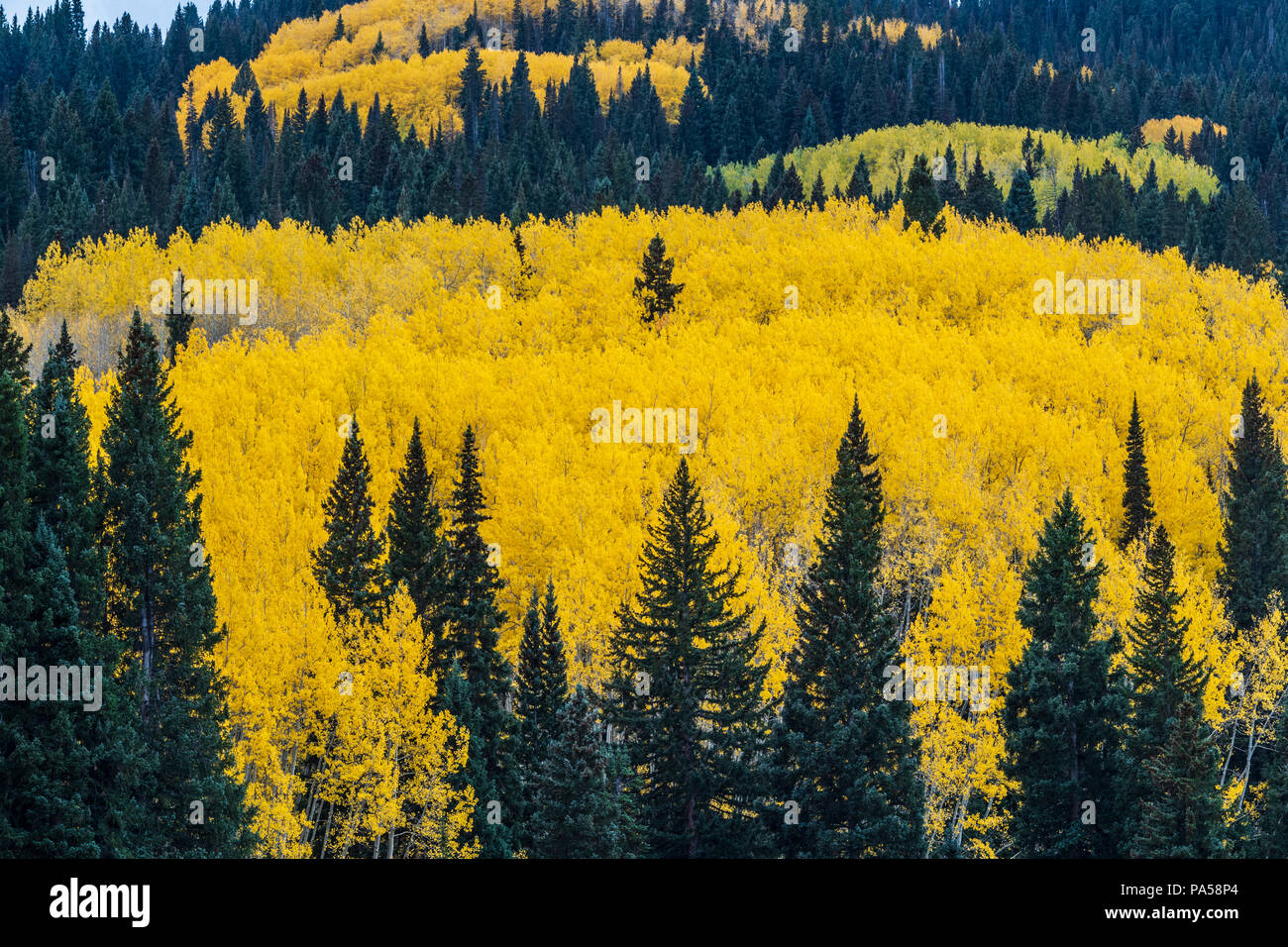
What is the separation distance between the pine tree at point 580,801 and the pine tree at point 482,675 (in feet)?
12.1

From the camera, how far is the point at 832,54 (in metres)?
172

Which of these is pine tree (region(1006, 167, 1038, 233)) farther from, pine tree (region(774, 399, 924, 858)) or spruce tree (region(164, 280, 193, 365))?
pine tree (region(774, 399, 924, 858))

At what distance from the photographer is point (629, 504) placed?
63.5 meters

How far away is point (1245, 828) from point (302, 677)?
28.4 metres

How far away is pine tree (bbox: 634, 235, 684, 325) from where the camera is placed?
325ft

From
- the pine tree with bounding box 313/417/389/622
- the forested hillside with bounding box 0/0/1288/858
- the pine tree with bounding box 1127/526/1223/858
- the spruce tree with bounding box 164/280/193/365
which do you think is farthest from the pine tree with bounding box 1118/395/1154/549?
the spruce tree with bounding box 164/280/193/365

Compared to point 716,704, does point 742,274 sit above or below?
above

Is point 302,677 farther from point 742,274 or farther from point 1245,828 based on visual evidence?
point 742,274

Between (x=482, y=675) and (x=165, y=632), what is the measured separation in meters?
11.1

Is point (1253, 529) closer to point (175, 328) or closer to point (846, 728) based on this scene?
point (846, 728)

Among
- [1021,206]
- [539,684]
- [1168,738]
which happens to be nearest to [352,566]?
[539,684]

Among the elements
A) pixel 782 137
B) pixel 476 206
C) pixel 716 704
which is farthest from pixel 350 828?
pixel 782 137

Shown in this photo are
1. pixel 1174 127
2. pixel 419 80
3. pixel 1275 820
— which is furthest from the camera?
pixel 419 80

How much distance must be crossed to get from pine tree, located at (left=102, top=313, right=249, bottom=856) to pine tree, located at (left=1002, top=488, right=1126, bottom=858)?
75.0ft
